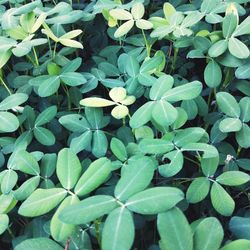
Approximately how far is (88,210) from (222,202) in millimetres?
319

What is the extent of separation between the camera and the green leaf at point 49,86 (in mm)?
1086

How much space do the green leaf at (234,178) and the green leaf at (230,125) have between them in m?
0.13

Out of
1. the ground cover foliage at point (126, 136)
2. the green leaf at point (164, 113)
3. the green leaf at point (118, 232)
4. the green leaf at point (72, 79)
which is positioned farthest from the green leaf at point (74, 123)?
the green leaf at point (118, 232)

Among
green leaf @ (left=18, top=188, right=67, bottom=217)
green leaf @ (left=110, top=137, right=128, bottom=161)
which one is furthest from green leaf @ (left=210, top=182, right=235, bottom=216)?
green leaf @ (left=18, top=188, right=67, bottom=217)

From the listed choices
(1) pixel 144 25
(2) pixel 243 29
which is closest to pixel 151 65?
(1) pixel 144 25

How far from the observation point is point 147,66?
1.10 metres

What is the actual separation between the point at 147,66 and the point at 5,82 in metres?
0.49

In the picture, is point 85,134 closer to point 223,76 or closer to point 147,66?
point 147,66

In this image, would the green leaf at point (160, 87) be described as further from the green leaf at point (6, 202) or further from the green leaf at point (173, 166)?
the green leaf at point (6, 202)

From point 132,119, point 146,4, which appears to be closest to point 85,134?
point 132,119

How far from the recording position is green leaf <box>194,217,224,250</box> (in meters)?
0.66

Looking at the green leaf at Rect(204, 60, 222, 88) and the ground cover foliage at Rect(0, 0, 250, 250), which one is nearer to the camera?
the ground cover foliage at Rect(0, 0, 250, 250)

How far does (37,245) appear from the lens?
2.44ft

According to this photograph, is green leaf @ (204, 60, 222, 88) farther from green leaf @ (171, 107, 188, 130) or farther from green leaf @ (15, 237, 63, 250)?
green leaf @ (15, 237, 63, 250)
